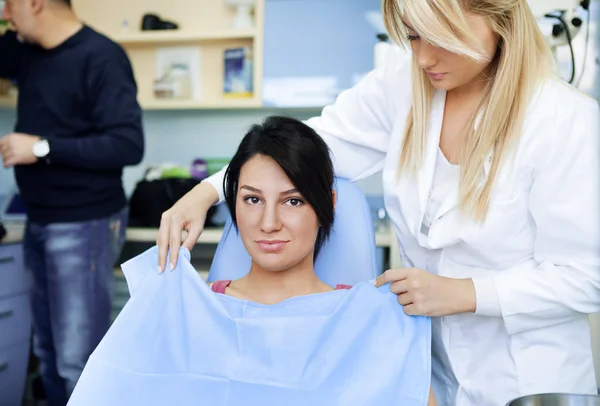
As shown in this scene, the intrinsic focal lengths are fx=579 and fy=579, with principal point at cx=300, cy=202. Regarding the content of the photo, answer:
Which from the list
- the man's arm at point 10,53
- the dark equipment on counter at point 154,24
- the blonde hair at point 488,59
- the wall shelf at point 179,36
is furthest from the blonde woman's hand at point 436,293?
the dark equipment on counter at point 154,24

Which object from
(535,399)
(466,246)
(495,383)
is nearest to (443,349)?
(495,383)

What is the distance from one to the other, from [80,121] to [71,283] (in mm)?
518

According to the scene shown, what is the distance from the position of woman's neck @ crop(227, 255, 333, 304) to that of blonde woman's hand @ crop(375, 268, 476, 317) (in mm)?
255

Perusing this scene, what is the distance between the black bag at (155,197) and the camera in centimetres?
259

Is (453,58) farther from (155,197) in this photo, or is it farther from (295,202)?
(155,197)

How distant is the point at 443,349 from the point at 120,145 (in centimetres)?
119

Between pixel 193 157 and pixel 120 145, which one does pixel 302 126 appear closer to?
pixel 120 145

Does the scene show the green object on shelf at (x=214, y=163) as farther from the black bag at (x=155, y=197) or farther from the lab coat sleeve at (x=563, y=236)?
the lab coat sleeve at (x=563, y=236)

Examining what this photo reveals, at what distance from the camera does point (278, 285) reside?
1184 millimetres

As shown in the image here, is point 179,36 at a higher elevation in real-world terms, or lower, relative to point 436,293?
higher

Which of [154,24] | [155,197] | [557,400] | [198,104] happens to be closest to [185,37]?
[154,24]

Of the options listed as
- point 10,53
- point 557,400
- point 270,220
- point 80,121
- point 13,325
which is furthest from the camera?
point 13,325

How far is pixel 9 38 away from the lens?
203 centimetres

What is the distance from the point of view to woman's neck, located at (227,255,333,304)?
3.86ft
